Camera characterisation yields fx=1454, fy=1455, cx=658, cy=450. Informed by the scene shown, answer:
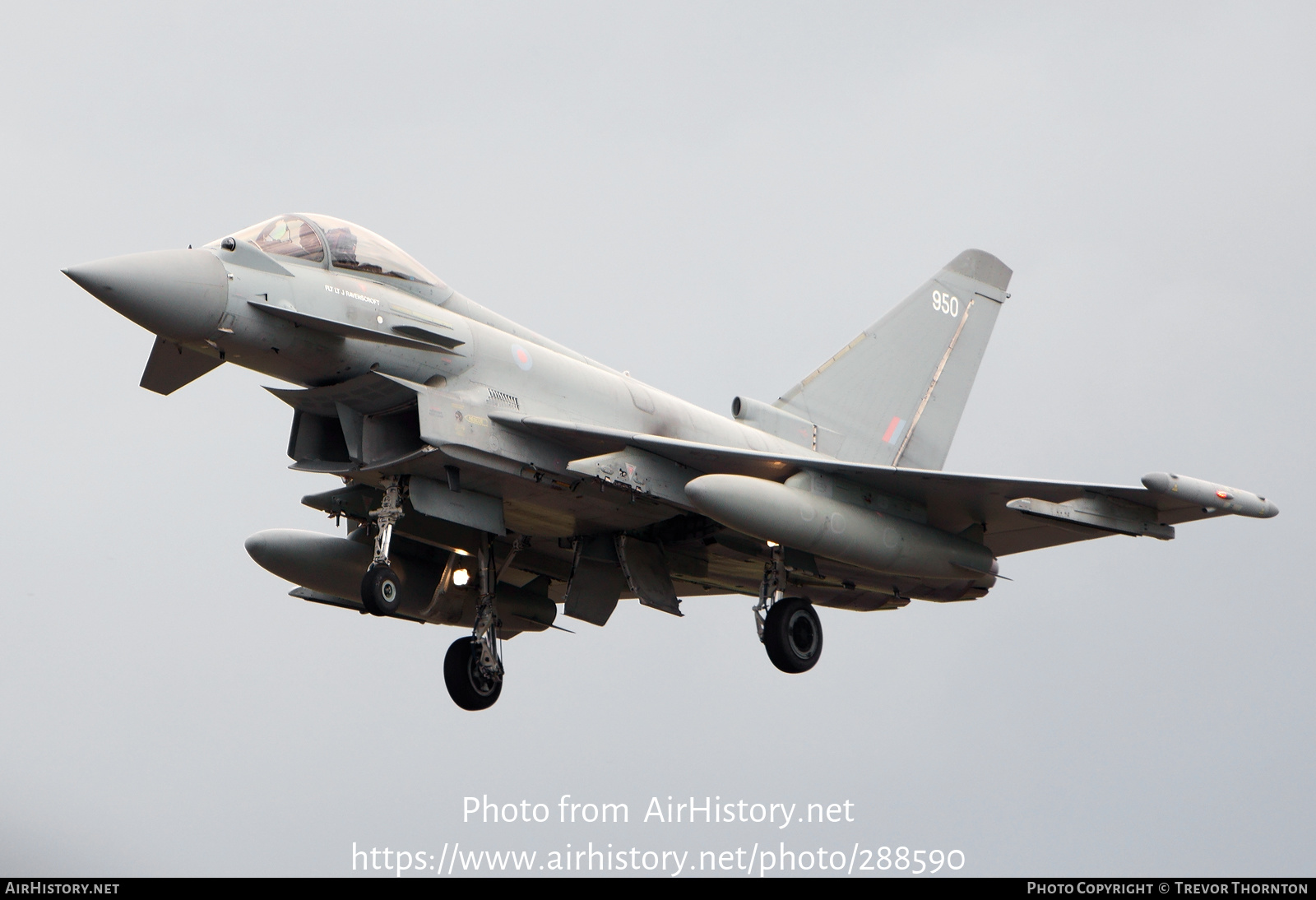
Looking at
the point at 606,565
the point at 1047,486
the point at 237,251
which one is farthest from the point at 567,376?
the point at 1047,486

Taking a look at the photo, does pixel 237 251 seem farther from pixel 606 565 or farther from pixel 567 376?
pixel 606 565

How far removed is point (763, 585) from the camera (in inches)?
679

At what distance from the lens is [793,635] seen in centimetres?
1700

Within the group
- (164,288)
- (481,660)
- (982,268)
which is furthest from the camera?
(982,268)

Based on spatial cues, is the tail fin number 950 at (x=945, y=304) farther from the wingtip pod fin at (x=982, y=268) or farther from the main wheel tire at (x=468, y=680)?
the main wheel tire at (x=468, y=680)

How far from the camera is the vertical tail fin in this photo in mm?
20141

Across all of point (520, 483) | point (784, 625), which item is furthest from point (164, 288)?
point (784, 625)

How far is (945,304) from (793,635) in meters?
7.00

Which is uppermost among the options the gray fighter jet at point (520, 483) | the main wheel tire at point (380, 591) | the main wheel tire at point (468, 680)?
the gray fighter jet at point (520, 483)

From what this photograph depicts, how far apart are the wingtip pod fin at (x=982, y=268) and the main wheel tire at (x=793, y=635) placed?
7.28 m

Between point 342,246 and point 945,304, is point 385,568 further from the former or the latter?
point 945,304

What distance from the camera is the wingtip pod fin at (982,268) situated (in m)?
22.2

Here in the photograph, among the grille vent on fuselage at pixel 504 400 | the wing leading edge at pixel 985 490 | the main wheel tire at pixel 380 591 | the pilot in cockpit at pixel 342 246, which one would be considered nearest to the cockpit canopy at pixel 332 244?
the pilot in cockpit at pixel 342 246

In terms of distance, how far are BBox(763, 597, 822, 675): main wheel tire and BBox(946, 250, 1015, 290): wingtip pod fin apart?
728 centimetres
